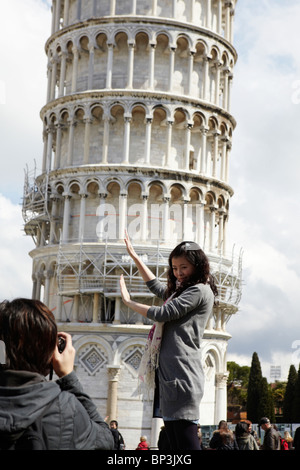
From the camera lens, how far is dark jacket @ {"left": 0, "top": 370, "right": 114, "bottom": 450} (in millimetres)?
2908

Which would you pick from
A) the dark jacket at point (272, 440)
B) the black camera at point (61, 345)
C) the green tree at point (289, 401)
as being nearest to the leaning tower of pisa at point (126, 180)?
the green tree at point (289, 401)

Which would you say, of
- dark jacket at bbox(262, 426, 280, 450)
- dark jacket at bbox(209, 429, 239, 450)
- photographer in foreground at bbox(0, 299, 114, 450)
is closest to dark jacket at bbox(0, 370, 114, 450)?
photographer in foreground at bbox(0, 299, 114, 450)

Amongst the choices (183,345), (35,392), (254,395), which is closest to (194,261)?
(183,345)

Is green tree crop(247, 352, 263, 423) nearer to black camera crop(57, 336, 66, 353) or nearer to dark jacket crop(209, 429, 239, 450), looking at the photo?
dark jacket crop(209, 429, 239, 450)

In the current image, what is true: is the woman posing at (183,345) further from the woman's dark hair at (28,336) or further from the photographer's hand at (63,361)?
the woman's dark hair at (28,336)

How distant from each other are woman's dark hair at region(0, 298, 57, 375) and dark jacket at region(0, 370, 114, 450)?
61mm

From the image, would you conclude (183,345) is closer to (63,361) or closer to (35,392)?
(63,361)

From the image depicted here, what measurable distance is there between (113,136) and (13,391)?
34.1 m

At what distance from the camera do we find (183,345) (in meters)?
4.63

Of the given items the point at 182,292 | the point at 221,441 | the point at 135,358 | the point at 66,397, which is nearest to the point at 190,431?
the point at 182,292

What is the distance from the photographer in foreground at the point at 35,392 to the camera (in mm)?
2920

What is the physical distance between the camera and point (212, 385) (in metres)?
36.5

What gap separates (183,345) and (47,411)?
1768 mm

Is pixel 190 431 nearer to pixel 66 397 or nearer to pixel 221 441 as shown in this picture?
pixel 66 397
